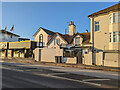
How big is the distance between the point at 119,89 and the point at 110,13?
1571 cm

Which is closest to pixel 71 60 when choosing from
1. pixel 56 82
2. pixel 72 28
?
pixel 56 82

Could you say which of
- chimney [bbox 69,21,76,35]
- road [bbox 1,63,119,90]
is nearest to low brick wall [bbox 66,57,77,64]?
road [bbox 1,63,119,90]

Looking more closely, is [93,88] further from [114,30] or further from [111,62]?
[114,30]

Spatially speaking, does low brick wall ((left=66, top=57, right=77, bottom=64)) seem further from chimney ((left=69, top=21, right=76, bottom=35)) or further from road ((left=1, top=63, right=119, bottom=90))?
chimney ((left=69, top=21, right=76, bottom=35))

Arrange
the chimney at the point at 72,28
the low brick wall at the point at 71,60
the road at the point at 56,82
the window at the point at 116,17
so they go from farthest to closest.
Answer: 1. the chimney at the point at 72,28
2. the low brick wall at the point at 71,60
3. the window at the point at 116,17
4. the road at the point at 56,82

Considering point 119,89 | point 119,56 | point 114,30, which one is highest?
point 114,30

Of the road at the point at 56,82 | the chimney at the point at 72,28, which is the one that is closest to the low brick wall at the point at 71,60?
the road at the point at 56,82

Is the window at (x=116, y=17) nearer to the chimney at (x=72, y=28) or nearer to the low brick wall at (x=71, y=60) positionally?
the low brick wall at (x=71, y=60)

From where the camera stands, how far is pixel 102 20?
782 inches

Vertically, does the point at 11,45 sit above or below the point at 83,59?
above

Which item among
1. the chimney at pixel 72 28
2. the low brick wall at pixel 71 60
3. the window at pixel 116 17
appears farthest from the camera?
the chimney at pixel 72 28

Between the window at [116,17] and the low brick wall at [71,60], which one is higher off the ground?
the window at [116,17]

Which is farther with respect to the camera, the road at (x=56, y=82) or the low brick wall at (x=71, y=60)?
the low brick wall at (x=71, y=60)

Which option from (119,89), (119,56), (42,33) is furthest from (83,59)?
(42,33)
